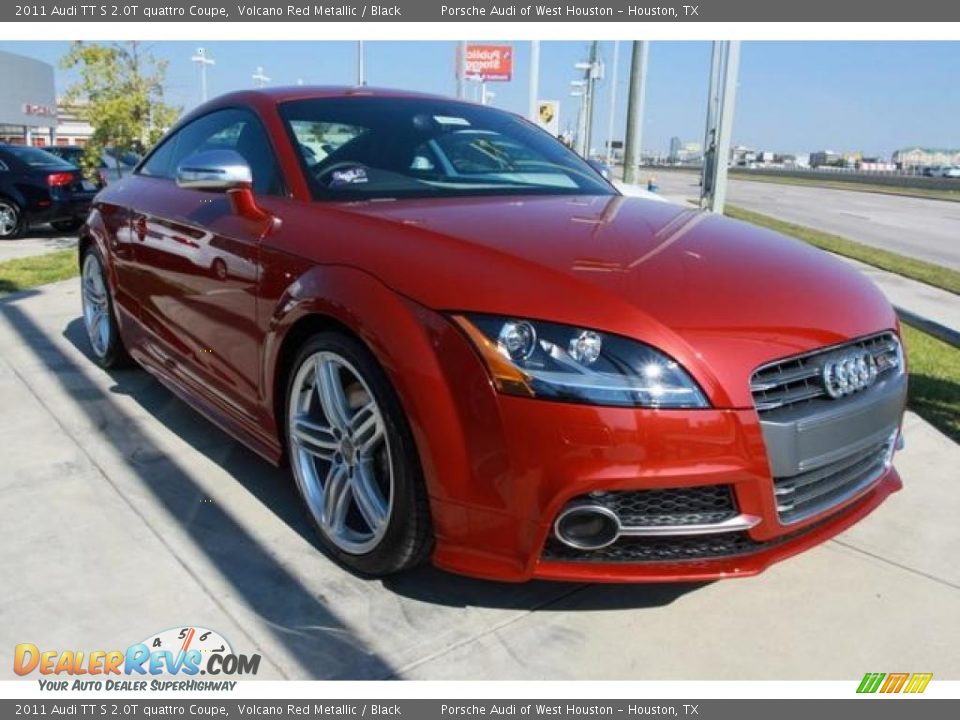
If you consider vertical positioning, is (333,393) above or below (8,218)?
above

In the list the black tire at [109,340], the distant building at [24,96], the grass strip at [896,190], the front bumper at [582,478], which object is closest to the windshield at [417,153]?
the front bumper at [582,478]

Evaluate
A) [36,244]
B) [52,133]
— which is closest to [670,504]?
[36,244]

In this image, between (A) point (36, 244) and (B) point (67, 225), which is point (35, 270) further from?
(B) point (67, 225)

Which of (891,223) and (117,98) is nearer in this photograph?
(117,98)

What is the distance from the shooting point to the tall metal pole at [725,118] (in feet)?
32.7

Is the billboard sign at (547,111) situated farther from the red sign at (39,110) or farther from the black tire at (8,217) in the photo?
the red sign at (39,110)

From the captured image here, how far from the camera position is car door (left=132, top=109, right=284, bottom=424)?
3039mm

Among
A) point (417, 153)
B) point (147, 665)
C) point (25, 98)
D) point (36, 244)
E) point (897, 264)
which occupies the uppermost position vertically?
point (25, 98)

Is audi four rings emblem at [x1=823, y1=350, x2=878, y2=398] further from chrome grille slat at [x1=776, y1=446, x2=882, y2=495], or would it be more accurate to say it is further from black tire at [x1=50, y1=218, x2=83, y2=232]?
black tire at [x1=50, y1=218, x2=83, y2=232]

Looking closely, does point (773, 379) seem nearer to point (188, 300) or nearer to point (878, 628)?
point (878, 628)

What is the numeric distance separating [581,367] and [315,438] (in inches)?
43.3

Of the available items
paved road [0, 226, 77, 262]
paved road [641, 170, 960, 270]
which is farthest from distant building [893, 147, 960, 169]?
paved road [0, 226, 77, 262]

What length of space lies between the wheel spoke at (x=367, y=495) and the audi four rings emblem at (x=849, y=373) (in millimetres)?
1341

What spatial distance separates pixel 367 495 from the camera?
8.55ft
